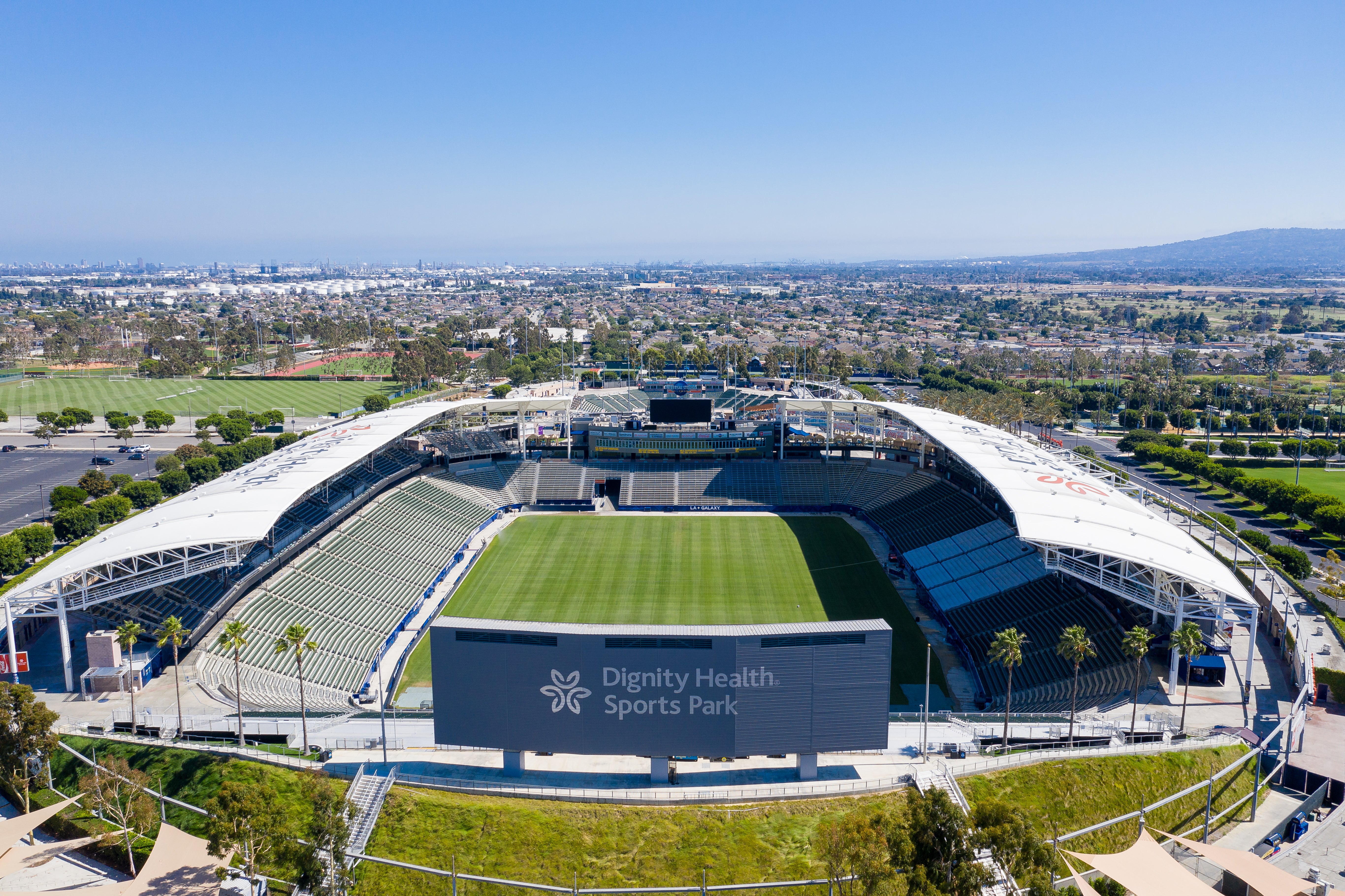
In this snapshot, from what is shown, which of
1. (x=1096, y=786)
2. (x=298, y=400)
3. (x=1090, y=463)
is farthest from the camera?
(x=298, y=400)

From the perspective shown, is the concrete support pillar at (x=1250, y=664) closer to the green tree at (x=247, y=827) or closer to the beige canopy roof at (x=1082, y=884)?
the beige canopy roof at (x=1082, y=884)

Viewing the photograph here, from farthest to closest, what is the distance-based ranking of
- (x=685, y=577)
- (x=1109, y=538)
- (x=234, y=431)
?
(x=234, y=431) < (x=685, y=577) < (x=1109, y=538)

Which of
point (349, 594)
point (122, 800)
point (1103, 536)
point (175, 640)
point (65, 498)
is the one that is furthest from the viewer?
point (65, 498)

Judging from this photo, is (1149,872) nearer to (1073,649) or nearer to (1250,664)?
(1073,649)

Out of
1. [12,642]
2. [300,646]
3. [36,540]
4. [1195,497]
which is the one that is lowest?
[1195,497]

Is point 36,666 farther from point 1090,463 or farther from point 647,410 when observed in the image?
point 1090,463

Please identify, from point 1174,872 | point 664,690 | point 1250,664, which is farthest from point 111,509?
point 1250,664

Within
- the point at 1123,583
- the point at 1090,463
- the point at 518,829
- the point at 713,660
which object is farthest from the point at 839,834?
the point at 1090,463
